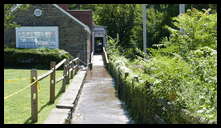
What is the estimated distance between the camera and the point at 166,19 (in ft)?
111

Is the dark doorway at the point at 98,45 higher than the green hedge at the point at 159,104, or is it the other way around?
the dark doorway at the point at 98,45

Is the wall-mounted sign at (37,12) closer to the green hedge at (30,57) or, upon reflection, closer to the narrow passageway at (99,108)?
the green hedge at (30,57)

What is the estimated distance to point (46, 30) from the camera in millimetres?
27094

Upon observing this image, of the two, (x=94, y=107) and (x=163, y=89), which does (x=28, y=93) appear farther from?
(x=163, y=89)

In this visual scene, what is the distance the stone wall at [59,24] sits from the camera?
88.4 ft

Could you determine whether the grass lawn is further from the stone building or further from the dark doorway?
the dark doorway

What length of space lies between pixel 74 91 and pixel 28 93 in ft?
4.55

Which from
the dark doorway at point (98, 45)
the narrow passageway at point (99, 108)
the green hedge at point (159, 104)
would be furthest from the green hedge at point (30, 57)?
the dark doorway at point (98, 45)

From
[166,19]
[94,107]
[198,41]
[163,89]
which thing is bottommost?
[94,107]

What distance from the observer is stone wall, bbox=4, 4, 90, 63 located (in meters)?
26.9

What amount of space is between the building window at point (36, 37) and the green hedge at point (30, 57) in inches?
138

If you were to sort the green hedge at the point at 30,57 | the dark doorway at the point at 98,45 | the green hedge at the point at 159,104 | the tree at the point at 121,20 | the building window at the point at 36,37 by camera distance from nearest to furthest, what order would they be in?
the green hedge at the point at 159,104
the green hedge at the point at 30,57
the building window at the point at 36,37
the tree at the point at 121,20
the dark doorway at the point at 98,45

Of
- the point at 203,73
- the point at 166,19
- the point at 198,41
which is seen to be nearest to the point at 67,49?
the point at 166,19

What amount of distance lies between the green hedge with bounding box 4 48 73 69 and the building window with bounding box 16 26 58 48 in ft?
11.5
